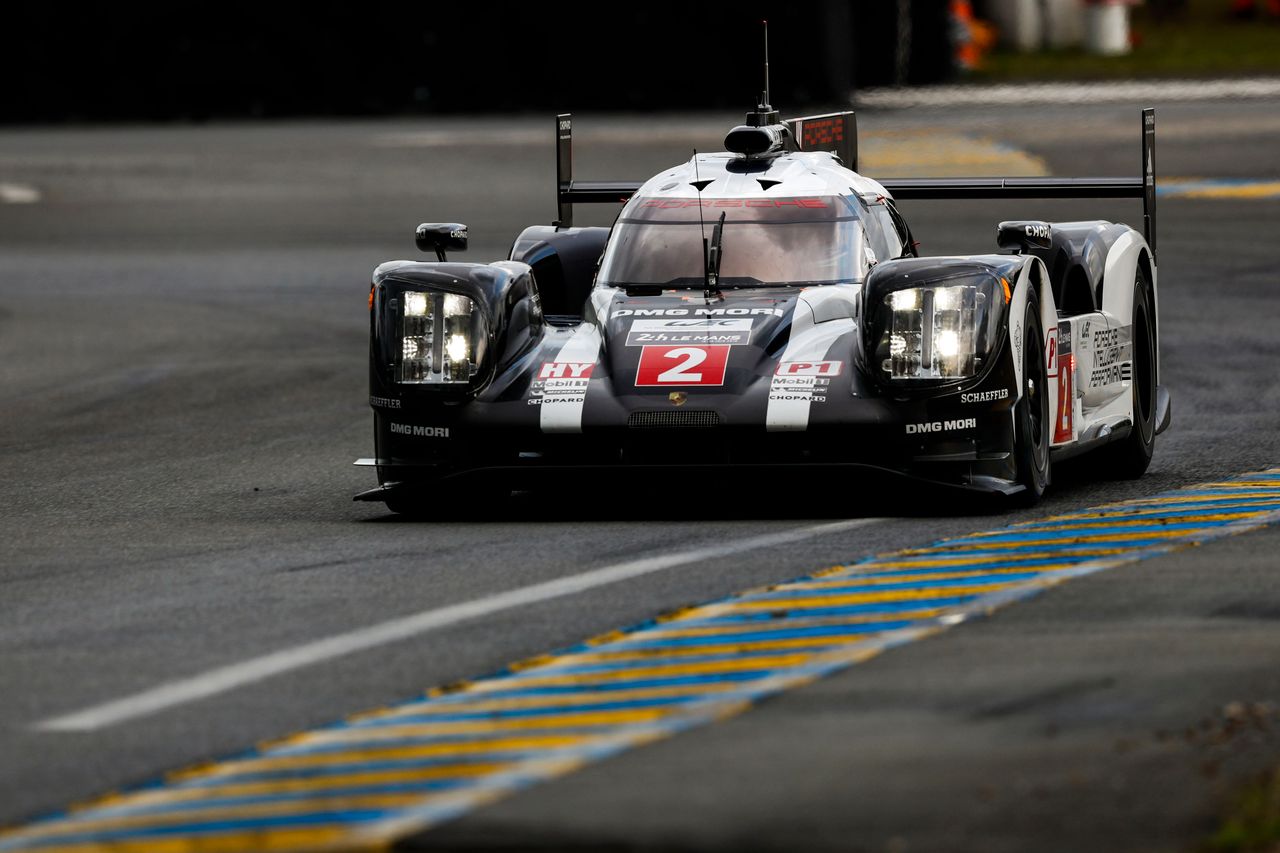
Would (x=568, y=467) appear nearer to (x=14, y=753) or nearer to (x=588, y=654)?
(x=588, y=654)

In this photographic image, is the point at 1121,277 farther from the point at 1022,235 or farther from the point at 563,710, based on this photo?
the point at 563,710

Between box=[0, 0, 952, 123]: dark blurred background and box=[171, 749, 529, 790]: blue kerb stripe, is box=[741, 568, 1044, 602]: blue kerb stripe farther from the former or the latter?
box=[0, 0, 952, 123]: dark blurred background

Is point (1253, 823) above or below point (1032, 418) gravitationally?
below

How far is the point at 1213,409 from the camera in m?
14.0

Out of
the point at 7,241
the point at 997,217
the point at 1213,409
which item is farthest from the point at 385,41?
the point at 1213,409

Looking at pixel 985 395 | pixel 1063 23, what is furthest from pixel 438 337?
pixel 1063 23

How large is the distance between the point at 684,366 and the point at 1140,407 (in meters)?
2.77

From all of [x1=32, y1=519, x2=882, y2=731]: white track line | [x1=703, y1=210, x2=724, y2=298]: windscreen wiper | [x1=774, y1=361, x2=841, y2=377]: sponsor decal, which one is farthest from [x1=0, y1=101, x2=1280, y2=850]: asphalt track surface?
[x1=703, y1=210, x2=724, y2=298]: windscreen wiper

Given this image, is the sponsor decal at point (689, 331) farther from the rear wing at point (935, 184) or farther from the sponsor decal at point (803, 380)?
the rear wing at point (935, 184)

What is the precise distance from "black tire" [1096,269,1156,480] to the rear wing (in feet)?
1.29

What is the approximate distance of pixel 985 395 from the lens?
9.76 meters

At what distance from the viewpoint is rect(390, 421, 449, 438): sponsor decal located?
10.1 metres

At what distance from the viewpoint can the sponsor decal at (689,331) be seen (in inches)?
396

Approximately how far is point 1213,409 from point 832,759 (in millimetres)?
8819
